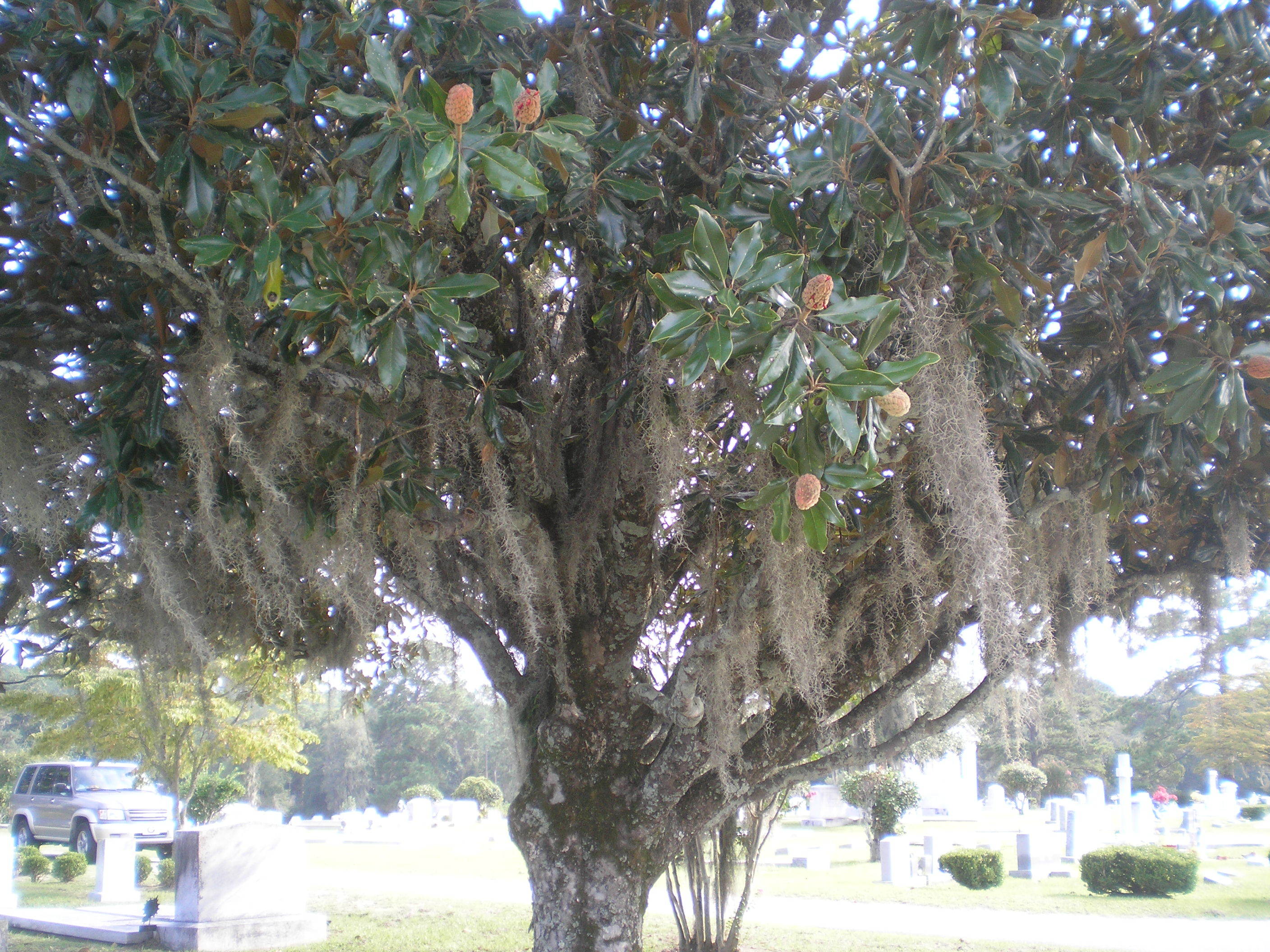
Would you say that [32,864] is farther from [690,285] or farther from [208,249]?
[690,285]

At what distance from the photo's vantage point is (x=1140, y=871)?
9.78m

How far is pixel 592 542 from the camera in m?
3.09

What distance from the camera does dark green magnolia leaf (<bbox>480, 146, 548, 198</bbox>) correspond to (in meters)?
1.58

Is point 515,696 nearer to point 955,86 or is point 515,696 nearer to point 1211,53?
point 955,86

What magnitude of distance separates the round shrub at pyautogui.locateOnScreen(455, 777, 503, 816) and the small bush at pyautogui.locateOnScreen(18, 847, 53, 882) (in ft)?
42.9

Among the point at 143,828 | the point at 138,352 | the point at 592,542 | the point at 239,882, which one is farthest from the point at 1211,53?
the point at 143,828

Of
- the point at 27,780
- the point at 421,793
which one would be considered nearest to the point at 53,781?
the point at 27,780

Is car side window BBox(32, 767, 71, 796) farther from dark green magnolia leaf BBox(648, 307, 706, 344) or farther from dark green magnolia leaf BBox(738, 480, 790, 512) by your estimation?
dark green magnolia leaf BBox(648, 307, 706, 344)

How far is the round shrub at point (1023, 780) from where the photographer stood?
73.1 feet

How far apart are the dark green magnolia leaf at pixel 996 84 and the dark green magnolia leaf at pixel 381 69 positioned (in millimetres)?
1170

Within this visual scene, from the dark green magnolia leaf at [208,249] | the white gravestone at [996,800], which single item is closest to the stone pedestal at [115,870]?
A: the dark green magnolia leaf at [208,249]

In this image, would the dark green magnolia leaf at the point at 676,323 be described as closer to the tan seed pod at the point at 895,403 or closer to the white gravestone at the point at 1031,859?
the tan seed pod at the point at 895,403

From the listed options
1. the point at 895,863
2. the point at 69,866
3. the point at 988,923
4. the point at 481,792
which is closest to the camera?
the point at 988,923

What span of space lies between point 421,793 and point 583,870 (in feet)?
87.0
